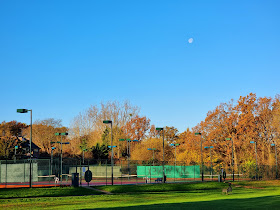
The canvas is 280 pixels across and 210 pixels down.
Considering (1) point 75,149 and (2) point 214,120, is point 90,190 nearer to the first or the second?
(2) point 214,120

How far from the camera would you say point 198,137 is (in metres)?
97.2

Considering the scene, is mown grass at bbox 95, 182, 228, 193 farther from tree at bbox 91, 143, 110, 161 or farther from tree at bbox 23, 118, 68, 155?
tree at bbox 23, 118, 68, 155

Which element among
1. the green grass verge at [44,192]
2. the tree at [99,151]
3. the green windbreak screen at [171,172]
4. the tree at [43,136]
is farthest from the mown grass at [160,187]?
the tree at [43,136]

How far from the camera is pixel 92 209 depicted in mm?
25328

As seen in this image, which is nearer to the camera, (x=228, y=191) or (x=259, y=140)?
(x=228, y=191)

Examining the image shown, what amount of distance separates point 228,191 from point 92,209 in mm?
18391

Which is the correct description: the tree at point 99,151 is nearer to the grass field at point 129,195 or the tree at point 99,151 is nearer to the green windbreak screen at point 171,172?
the green windbreak screen at point 171,172

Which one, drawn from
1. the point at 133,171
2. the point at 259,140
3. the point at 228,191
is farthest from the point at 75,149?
the point at 228,191

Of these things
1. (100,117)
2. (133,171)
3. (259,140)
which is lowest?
(133,171)

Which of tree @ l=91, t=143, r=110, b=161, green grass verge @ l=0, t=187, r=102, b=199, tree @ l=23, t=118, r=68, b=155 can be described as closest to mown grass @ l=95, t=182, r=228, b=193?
green grass verge @ l=0, t=187, r=102, b=199

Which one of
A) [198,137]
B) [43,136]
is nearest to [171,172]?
[198,137]

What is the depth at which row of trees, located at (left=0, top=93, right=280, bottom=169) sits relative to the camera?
88.6 metres

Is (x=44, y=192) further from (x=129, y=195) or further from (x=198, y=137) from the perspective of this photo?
(x=198, y=137)

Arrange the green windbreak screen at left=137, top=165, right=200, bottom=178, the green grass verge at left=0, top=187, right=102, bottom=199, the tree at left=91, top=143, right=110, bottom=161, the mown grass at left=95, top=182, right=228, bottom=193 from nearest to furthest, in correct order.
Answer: the green grass verge at left=0, top=187, right=102, bottom=199 < the mown grass at left=95, top=182, right=228, bottom=193 < the green windbreak screen at left=137, top=165, right=200, bottom=178 < the tree at left=91, top=143, right=110, bottom=161
